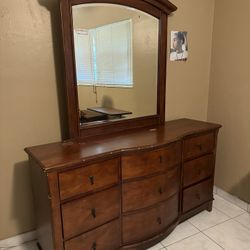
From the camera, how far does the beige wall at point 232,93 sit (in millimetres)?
2102

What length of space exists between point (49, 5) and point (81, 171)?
1.09 metres

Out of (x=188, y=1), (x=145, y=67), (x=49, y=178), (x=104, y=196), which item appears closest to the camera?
(x=49, y=178)

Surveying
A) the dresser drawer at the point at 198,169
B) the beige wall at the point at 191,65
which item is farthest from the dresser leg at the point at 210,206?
the beige wall at the point at 191,65

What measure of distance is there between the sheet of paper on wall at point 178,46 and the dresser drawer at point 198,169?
0.93 m

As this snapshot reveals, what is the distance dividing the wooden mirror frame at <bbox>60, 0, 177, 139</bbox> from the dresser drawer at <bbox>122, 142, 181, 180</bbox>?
1.28 ft

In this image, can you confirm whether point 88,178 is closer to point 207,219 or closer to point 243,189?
point 207,219

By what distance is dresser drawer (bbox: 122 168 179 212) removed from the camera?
1555 mm

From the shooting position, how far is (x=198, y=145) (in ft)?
6.37

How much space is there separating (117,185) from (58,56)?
3.17ft

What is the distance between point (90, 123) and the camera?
5.71ft

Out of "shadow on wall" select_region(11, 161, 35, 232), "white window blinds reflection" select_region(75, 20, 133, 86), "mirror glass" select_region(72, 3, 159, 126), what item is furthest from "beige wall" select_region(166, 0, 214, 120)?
"shadow on wall" select_region(11, 161, 35, 232)

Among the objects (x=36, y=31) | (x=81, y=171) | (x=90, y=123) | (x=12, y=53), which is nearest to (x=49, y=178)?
(x=81, y=171)

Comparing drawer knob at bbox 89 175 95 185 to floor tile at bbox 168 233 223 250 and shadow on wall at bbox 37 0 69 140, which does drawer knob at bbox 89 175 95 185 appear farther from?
floor tile at bbox 168 233 223 250

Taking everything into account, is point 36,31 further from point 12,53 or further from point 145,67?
point 145,67
